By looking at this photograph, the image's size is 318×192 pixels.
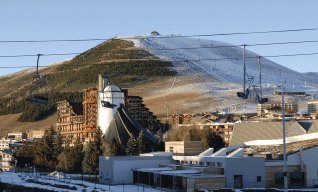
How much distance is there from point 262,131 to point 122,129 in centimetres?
3205

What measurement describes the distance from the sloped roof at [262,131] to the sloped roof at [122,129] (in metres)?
18.8

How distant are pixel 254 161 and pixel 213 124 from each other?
71508 millimetres

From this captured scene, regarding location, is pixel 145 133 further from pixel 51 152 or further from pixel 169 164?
pixel 169 164

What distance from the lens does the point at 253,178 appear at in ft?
198

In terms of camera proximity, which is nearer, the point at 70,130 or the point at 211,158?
the point at 211,158

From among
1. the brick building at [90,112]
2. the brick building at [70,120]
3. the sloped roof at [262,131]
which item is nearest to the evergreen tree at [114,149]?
the sloped roof at [262,131]

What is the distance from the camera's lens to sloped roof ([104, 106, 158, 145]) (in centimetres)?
10303

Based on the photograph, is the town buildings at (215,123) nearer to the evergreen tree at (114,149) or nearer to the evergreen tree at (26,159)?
the evergreen tree at (114,149)

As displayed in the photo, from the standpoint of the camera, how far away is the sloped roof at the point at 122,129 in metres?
103

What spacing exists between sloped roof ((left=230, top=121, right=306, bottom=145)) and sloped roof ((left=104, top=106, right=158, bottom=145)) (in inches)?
740

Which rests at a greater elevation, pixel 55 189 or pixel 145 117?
pixel 145 117

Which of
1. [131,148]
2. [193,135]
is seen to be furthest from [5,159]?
[131,148]

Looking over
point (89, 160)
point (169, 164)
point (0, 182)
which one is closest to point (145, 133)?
point (89, 160)

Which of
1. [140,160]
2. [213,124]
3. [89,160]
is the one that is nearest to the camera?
[140,160]
